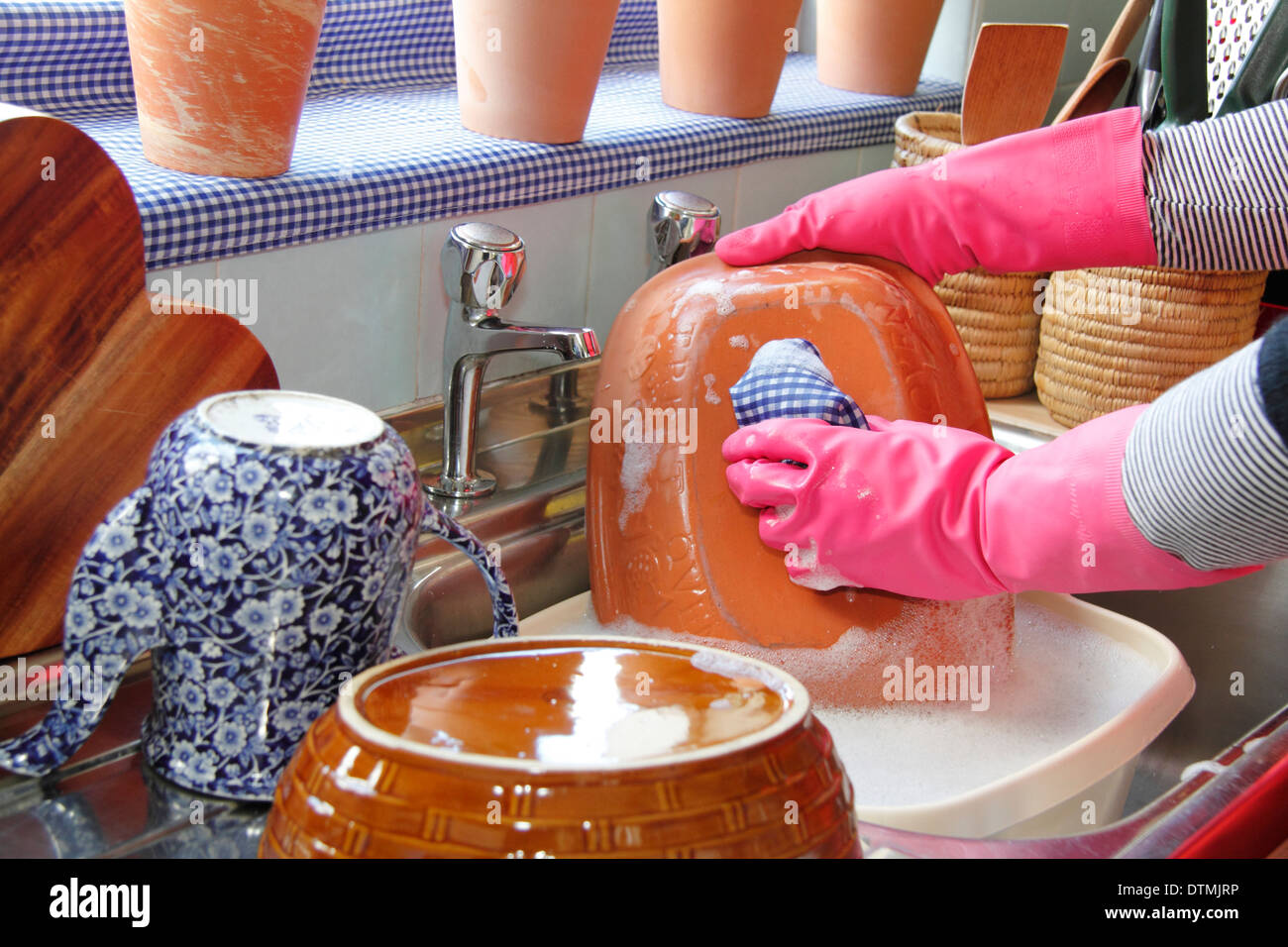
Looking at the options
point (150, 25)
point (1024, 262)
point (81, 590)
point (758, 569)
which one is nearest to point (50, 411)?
point (81, 590)

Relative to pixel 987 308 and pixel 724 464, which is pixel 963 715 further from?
pixel 987 308

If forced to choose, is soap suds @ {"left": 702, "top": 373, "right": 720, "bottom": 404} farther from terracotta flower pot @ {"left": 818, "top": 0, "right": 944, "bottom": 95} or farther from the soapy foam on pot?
terracotta flower pot @ {"left": 818, "top": 0, "right": 944, "bottom": 95}

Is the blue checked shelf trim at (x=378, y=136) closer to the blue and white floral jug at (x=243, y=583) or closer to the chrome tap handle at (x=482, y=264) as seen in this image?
the chrome tap handle at (x=482, y=264)

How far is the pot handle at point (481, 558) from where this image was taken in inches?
21.1

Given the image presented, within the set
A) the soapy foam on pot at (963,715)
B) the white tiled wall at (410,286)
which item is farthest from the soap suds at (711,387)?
the white tiled wall at (410,286)

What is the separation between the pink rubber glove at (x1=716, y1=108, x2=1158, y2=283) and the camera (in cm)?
81

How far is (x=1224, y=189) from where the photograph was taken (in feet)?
2.60

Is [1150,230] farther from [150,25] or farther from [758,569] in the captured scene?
[150,25]

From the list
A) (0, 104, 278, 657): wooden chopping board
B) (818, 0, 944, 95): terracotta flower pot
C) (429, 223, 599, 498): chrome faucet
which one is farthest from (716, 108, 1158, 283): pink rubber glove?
(818, 0, 944, 95): terracotta flower pot

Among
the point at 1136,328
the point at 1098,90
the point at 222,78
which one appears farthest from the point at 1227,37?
the point at 222,78

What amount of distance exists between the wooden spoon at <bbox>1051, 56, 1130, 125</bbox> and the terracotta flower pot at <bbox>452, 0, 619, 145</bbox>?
1.26ft

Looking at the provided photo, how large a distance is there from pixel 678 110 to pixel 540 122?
23 centimetres

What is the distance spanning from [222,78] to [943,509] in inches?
18.8

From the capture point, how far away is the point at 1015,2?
140cm
